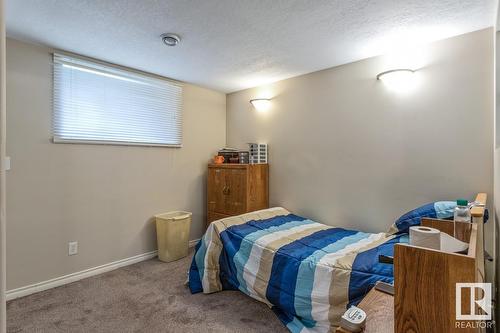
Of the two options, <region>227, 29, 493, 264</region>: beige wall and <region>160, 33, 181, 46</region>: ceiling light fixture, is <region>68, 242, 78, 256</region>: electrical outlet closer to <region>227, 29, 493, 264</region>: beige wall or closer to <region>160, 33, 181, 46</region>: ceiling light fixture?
<region>160, 33, 181, 46</region>: ceiling light fixture

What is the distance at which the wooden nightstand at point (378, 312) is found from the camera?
85 cm

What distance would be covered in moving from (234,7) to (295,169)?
6.36ft

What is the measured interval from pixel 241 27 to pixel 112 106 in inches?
66.6

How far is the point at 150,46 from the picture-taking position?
7.67 feet

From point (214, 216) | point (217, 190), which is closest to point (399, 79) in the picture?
point (217, 190)

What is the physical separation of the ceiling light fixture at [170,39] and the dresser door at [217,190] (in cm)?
164

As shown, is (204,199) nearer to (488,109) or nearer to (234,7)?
(234,7)

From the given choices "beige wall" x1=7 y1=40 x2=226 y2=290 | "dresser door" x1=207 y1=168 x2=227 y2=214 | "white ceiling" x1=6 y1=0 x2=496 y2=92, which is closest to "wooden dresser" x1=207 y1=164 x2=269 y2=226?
"dresser door" x1=207 y1=168 x2=227 y2=214

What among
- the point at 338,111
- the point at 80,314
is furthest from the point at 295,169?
the point at 80,314

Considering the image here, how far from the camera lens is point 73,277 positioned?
2541 mm

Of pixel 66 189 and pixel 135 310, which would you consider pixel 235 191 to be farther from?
pixel 66 189

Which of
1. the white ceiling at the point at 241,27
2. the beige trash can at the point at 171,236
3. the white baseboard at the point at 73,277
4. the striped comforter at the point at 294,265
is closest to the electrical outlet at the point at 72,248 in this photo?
the white baseboard at the point at 73,277

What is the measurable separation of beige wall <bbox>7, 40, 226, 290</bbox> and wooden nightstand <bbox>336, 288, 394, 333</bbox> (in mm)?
2669

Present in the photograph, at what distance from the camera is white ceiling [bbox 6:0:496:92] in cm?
174
